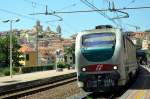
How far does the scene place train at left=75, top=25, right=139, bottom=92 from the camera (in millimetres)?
20766

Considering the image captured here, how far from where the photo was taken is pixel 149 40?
147 metres

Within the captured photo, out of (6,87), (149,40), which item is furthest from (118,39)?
(149,40)

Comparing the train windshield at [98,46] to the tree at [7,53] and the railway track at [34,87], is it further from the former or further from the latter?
the tree at [7,53]

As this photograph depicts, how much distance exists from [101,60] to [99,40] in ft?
3.37

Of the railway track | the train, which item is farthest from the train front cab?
the railway track

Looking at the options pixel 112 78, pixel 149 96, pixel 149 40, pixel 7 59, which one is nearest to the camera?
pixel 149 96

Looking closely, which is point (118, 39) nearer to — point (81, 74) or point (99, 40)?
point (99, 40)

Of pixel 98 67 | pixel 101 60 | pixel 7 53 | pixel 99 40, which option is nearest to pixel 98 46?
pixel 99 40

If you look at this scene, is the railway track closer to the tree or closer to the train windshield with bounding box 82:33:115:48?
the train windshield with bounding box 82:33:115:48

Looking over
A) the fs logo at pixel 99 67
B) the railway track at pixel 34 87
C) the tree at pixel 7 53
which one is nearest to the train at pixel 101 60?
the fs logo at pixel 99 67

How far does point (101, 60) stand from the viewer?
2100cm

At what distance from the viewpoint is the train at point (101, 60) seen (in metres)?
Result: 20.8

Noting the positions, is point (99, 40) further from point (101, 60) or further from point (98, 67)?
point (98, 67)

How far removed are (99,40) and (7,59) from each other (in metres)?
65.9
